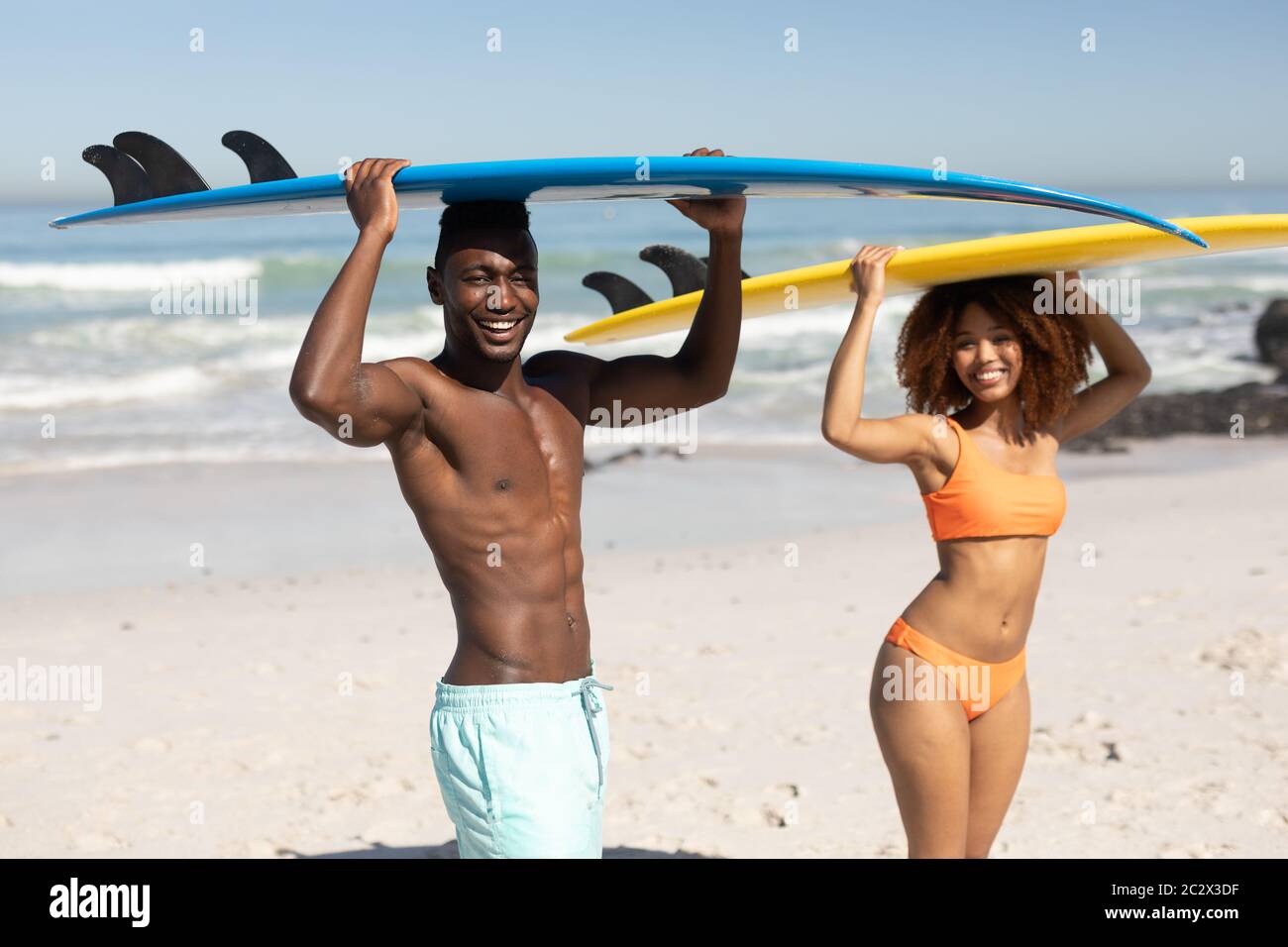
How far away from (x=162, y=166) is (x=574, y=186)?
1.00 m

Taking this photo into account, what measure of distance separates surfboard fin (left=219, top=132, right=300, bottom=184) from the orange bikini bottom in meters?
1.78

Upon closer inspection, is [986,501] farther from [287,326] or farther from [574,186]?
[287,326]

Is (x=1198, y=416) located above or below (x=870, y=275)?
below

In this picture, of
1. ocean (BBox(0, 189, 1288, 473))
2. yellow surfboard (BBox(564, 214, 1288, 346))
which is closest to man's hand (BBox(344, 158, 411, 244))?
yellow surfboard (BBox(564, 214, 1288, 346))

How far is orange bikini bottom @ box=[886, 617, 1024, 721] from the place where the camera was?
3211mm

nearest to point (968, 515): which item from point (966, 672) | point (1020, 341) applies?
point (966, 672)

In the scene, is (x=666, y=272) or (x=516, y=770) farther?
(x=666, y=272)

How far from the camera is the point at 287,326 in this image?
19234 mm

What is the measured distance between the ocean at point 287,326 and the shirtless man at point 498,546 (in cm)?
301

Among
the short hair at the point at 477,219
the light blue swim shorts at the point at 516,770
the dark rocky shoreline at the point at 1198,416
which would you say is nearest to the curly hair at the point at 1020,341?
the short hair at the point at 477,219

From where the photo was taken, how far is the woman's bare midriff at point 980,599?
324cm

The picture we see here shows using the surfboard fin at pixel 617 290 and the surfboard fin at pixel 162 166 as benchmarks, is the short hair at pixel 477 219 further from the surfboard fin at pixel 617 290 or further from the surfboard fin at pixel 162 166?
the surfboard fin at pixel 617 290

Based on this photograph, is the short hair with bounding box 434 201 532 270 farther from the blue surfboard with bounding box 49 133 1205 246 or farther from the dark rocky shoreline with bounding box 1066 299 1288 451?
the dark rocky shoreline with bounding box 1066 299 1288 451
